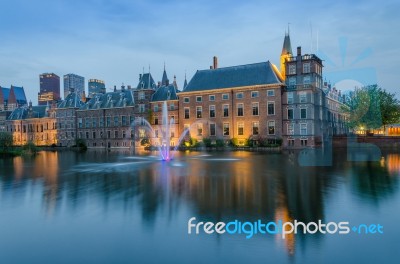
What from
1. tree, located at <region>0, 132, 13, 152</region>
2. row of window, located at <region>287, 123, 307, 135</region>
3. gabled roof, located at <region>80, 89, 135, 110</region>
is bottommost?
tree, located at <region>0, 132, 13, 152</region>

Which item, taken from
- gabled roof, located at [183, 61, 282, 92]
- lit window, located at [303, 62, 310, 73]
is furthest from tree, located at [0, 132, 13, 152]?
lit window, located at [303, 62, 310, 73]

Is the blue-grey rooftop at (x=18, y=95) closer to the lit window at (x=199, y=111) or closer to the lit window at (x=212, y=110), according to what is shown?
the lit window at (x=199, y=111)

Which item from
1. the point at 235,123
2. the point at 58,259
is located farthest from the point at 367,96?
the point at 58,259

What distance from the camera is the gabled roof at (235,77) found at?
187 feet

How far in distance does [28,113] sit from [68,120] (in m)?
21.5

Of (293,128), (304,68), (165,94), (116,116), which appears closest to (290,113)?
(293,128)

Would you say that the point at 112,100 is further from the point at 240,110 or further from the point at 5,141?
the point at 240,110

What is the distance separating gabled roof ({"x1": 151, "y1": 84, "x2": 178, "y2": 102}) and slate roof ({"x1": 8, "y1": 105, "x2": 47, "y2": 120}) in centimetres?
4410

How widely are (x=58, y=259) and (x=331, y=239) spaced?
296 inches

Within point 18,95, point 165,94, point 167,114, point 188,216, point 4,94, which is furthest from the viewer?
point 4,94

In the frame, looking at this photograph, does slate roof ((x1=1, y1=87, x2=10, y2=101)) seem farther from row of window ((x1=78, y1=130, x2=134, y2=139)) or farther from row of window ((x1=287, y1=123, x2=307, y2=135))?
row of window ((x1=287, y1=123, x2=307, y2=135))

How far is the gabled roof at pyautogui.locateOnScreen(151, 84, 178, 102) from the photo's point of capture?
67625mm

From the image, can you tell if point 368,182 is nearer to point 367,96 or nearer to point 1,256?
point 1,256

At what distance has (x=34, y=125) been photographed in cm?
9488
